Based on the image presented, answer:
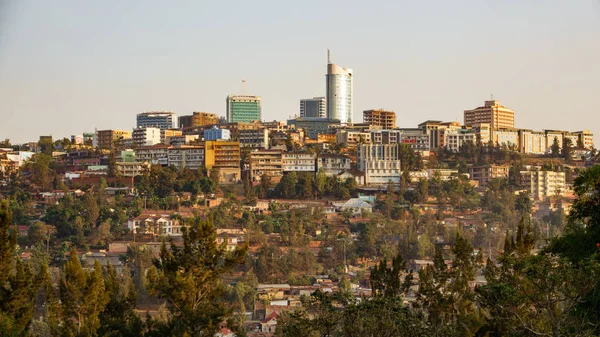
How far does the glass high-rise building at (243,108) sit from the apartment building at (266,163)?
1306 centimetres

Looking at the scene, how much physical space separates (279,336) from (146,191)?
15506 millimetres

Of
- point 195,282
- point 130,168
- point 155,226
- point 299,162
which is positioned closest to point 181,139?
point 130,168

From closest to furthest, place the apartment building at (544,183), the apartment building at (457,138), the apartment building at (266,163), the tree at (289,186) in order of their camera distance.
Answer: the tree at (289,186)
the apartment building at (266,163)
the apartment building at (544,183)
the apartment building at (457,138)

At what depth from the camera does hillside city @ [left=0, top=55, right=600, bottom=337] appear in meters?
9.52

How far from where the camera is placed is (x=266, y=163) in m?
31.8

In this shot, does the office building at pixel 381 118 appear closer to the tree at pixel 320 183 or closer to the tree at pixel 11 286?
the tree at pixel 320 183

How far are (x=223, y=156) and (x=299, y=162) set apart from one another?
6.78ft

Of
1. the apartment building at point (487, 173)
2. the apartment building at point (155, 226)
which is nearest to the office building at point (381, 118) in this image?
the apartment building at point (487, 173)

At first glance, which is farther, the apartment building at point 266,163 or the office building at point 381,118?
the office building at point 381,118

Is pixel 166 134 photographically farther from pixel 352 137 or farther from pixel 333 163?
pixel 333 163

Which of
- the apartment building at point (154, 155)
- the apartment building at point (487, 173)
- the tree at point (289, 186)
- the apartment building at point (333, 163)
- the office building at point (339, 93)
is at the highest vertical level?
the office building at point (339, 93)

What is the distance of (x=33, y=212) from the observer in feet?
92.7

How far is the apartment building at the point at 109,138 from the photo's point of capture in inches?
1490

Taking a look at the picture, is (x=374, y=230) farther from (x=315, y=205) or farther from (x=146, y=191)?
(x=146, y=191)
